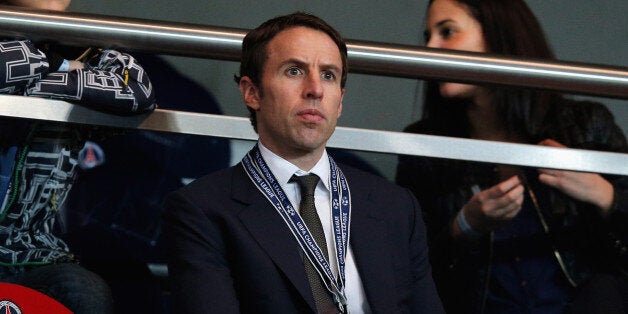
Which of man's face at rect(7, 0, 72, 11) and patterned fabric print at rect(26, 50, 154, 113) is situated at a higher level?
man's face at rect(7, 0, 72, 11)

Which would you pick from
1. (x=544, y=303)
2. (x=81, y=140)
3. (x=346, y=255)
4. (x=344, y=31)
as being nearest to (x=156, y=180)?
(x=81, y=140)

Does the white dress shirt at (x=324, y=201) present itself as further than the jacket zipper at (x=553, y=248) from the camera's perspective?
No

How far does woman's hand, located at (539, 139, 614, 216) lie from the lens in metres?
2.82

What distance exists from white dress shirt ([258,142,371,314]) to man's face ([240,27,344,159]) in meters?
0.03

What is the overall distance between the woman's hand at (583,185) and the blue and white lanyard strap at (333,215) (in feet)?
2.34

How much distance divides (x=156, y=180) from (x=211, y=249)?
54 centimetres

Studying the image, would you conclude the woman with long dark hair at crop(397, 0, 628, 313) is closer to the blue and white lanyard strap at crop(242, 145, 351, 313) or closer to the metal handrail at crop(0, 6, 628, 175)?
the metal handrail at crop(0, 6, 628, 175)

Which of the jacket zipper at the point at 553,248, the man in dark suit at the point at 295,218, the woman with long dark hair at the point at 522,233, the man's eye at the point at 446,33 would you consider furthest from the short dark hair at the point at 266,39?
the man's eye at the point at 446,33

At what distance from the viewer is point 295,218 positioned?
2.24 m

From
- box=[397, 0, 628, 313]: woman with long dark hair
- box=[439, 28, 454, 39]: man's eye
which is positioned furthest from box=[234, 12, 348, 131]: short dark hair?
box=[439, 28, 454, 39]: man's eye

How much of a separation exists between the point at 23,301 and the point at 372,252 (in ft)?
2.43

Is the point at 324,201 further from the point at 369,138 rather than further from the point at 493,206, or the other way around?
the point at 493,206

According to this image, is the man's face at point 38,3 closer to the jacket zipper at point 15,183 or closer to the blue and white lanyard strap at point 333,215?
the jacket zipper at point 15,183

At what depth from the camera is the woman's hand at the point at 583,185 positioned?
282 cm
